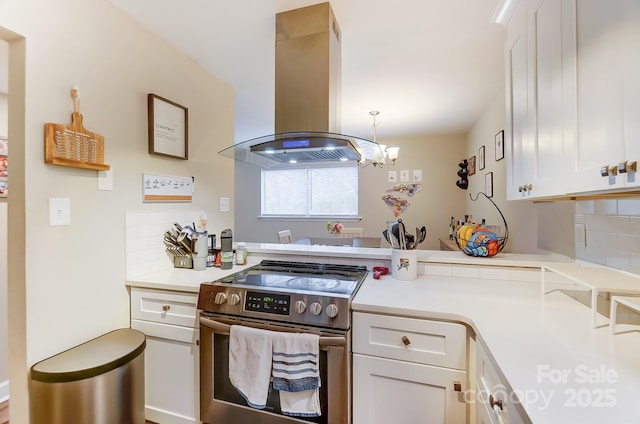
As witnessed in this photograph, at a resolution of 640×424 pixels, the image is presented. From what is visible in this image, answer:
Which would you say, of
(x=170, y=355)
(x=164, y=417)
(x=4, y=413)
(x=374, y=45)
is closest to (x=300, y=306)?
(x=170, y=355)

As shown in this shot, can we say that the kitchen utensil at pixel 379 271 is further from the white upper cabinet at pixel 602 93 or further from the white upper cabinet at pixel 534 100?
the white upper cabinet at pixel 602 93

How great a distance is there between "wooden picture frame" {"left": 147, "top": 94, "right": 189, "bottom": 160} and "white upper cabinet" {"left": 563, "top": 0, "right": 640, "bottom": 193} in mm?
2019

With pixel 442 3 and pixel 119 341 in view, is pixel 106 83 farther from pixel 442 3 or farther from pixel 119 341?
pixel 442 3

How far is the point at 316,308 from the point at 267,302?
0.24 m

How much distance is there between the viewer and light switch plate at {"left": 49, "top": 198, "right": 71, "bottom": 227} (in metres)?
A: 1.28

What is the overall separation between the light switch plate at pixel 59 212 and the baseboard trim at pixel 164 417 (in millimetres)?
1061

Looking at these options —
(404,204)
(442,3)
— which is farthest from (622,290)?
(404,204)

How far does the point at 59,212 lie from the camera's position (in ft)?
4.30

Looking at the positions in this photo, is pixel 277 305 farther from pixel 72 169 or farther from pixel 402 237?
pixel 72 169

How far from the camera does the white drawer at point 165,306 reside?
1.49 meters

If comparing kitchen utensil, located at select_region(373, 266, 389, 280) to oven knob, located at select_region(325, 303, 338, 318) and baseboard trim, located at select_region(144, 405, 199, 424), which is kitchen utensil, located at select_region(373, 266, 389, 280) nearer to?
oven knob, located at select_region(325, 303, 338, 318)

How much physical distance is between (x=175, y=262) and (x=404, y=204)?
3703 millimetres

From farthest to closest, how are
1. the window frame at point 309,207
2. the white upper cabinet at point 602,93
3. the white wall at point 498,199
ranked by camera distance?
the window frame at point 309,207 < the white wall at point 498,199 < the white upper cabinet at point 602,93

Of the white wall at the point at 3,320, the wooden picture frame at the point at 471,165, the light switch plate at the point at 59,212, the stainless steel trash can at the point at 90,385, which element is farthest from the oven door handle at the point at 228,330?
the wooden picture frame at the point at 471,165
